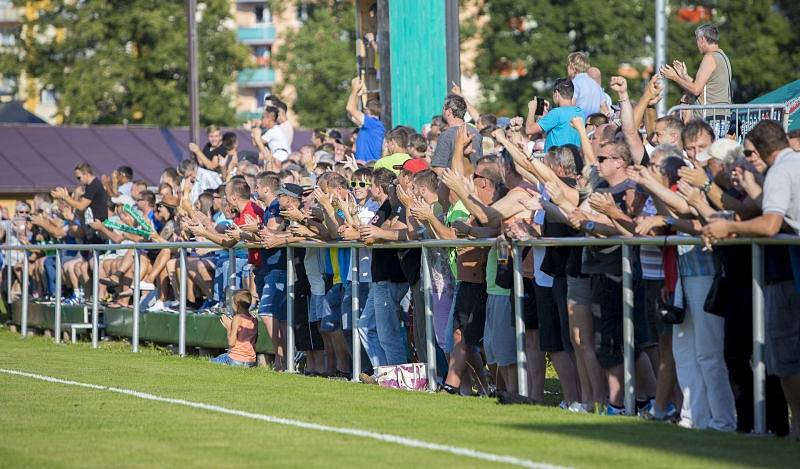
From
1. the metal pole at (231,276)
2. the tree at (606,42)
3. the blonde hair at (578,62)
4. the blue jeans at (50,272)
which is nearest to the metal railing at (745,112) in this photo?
the blonde hair at (578,62)

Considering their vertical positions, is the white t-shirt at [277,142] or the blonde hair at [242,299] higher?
the white t-shirt at [277,142]

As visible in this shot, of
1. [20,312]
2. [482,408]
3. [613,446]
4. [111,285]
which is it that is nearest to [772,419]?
[613,446]

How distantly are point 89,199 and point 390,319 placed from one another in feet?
31.3

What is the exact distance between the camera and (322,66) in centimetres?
7250

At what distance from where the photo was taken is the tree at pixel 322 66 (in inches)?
2857

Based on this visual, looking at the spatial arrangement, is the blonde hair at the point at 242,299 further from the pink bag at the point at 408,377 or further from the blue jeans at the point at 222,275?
the pink bag at the point at 408,377

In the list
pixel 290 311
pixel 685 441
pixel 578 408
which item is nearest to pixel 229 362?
pixel 290 311

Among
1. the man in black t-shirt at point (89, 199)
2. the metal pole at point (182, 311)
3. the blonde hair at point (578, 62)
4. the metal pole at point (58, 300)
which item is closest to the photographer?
the blonde hair at point (578, 62)

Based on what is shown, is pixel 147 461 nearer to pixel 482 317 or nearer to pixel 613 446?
pixel 613 446

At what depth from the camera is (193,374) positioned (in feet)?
51.9

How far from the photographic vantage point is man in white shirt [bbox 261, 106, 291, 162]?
75.1ft

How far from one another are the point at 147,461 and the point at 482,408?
134 inches

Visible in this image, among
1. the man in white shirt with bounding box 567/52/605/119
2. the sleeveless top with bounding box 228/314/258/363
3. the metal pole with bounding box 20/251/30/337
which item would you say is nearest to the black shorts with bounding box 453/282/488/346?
the man in white shirt with bounding box 567/52/605/119

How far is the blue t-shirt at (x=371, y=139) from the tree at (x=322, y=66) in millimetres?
51459
